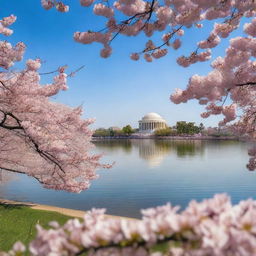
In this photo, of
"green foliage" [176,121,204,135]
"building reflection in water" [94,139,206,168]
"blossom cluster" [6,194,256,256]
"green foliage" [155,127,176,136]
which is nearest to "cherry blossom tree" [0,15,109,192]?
"blossom cluster" [6,194,256,256]

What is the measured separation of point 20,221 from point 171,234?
13.1 m

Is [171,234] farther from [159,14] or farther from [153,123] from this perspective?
[153,123]

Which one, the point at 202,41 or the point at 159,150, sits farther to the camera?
the point at 159,150

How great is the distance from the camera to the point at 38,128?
35.7ft

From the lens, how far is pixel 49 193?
85.1 feet

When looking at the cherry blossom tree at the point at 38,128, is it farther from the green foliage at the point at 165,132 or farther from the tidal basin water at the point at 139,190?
the green foliage at the point at 165,132

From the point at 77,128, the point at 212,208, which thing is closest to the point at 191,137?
the point at 77,128

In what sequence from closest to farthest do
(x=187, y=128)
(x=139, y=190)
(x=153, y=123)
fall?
(x=139, y=190)
(x=187, y=128)
(x=153, y=123)

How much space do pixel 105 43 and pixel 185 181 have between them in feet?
78.3

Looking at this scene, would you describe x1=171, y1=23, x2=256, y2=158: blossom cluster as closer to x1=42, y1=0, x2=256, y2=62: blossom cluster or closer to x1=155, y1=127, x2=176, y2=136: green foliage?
x1=42, y1=0, x2=256, y2=62: blossom cluster

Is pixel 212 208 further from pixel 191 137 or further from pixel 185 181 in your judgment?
pixel 191 137

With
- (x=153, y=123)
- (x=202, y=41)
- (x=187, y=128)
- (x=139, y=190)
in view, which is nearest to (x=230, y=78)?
(x=202, y=41)

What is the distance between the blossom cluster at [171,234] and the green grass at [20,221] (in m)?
9.51

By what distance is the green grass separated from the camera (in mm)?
11312
